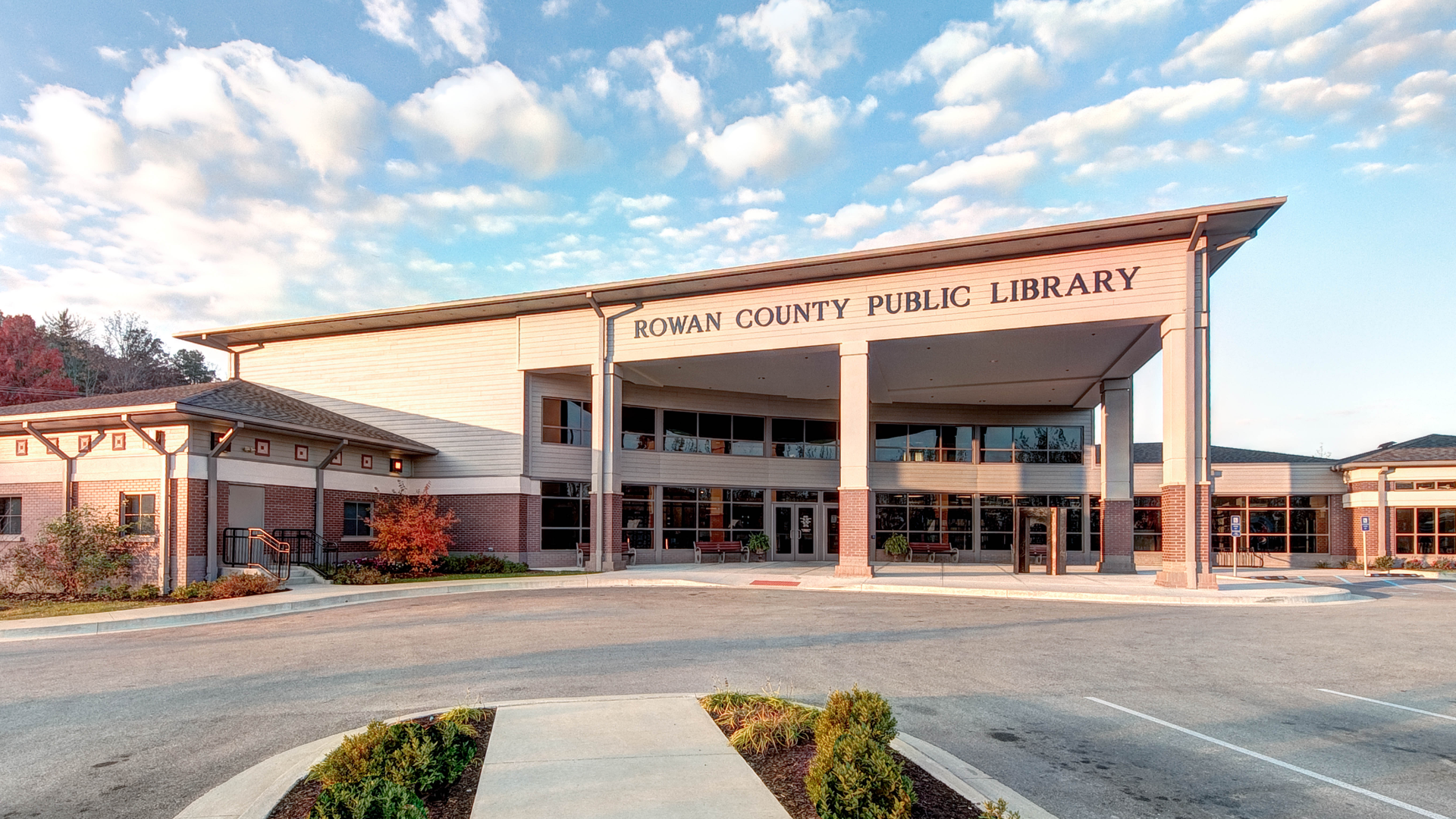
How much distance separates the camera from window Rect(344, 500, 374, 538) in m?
24.4

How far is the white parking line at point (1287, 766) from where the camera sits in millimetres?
5473

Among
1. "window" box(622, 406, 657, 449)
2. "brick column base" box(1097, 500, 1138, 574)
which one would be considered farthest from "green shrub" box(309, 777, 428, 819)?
"brick column base" box(1097, 500, 1138, 574)

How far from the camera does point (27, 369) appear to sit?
151 feet

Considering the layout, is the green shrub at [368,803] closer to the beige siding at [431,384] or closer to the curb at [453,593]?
the curb at [453,593]

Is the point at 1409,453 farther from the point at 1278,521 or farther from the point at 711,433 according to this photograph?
the point at 711,433

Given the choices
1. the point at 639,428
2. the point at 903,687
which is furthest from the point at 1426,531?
the point at 903,687

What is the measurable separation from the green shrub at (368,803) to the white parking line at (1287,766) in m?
6.41

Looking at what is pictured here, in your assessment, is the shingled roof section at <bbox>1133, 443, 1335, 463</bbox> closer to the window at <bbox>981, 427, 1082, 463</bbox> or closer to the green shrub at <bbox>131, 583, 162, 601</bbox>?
the window at <bbox>981, 427, 1082, 463</bbox>

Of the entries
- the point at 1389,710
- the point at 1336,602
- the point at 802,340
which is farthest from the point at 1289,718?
the point at 802,340

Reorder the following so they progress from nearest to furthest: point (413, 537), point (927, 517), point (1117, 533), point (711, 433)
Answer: point (413, 537), point (1117, 533), point (711, 433), point (927, 517)

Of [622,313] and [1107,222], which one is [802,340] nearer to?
[622,313]

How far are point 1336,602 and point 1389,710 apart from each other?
515 inches

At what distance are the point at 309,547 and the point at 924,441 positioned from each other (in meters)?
23.3

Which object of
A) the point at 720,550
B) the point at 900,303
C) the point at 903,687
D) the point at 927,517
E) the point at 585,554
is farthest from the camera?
the point at 927,517
